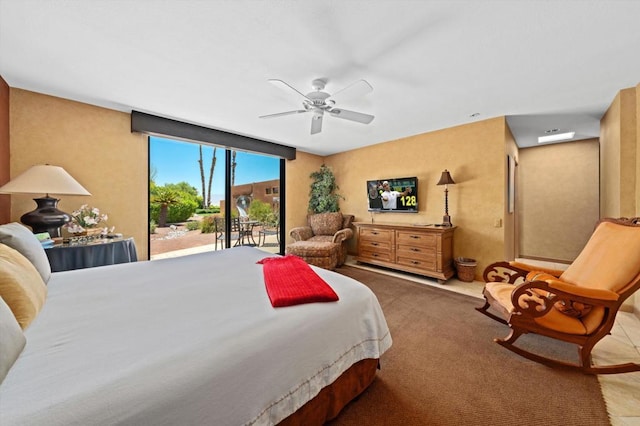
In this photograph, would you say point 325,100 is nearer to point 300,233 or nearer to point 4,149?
point 300,233

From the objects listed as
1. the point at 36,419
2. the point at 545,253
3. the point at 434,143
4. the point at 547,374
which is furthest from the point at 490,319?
the point at 545,253

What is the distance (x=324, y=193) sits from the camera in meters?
5.51

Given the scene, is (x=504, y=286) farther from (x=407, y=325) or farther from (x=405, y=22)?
(x=405, y=22)

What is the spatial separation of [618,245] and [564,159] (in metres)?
4.20

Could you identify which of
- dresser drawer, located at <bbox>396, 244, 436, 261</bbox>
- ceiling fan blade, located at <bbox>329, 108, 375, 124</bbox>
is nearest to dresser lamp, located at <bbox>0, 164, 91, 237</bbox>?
ceiling fan blade, located at <bbox>329, 108, 375, 124</bbox>

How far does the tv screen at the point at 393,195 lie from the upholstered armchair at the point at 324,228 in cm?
66

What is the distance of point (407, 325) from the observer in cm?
242

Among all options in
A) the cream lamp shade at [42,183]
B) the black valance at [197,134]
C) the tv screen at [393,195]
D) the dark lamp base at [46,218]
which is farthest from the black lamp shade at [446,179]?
the dark lamp base at [46,218]

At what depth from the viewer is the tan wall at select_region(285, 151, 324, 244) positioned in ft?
17.2

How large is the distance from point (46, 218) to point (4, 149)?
0.87 m

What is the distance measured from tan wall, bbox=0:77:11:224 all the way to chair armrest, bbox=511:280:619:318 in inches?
194

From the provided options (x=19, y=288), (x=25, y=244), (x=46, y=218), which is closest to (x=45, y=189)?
(x=46, y=218)

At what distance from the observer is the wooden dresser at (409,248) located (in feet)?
11.9

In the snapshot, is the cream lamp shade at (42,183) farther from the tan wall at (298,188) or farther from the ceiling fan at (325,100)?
the tan wall at (298,188)
